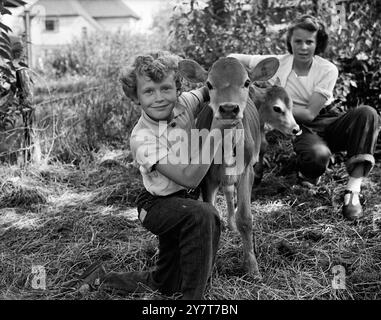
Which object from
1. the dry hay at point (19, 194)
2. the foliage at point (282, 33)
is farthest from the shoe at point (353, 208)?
the dry hay at point (19, 194)

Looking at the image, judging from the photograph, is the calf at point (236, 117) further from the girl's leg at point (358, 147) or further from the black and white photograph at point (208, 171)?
the girl's leg at point (358, 147)

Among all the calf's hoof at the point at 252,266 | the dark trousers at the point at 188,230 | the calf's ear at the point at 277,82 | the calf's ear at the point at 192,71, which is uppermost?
the calf's ear at the point at 192,71

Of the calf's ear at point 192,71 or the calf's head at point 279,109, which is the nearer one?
the calf's ear at point 192,71

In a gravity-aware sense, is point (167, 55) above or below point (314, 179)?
above

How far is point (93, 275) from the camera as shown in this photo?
3127 mm

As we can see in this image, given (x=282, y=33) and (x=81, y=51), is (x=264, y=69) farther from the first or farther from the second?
(x=81, y=51)

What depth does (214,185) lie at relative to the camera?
3.26 meters

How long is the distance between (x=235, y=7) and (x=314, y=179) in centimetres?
270

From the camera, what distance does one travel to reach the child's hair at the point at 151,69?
2703mm

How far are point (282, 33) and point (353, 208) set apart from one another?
9.02ft

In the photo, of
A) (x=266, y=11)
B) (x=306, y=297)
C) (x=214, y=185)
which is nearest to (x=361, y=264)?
(x=306, y=297)

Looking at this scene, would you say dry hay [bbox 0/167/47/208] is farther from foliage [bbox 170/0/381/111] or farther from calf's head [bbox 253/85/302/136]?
foliage [bbox 170/0/381/111]

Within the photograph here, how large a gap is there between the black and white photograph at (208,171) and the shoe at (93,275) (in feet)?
0.03
